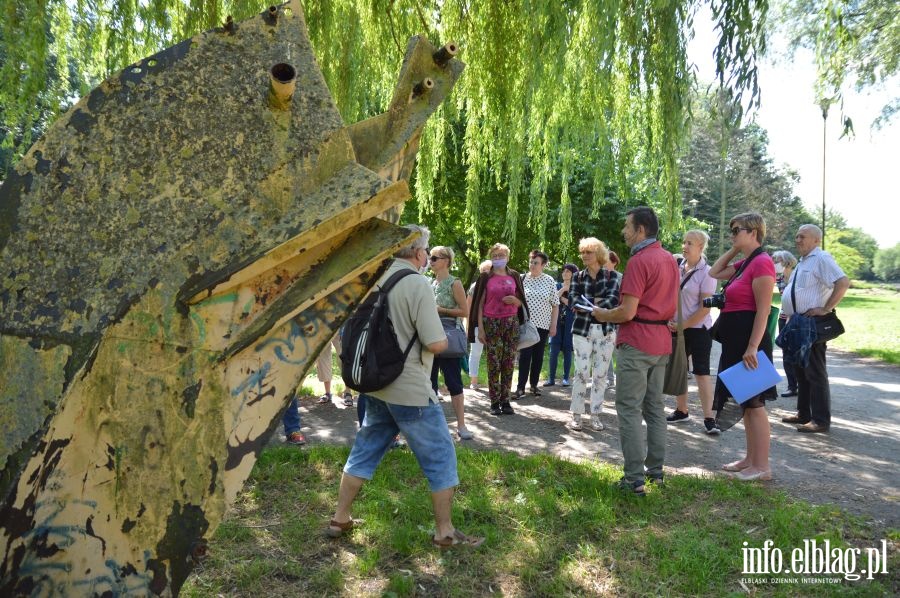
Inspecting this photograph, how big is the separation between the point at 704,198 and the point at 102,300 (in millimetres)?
48205

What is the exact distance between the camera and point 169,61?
209 cm

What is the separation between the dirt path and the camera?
492 centimetres

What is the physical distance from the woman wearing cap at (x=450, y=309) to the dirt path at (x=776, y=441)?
0.39 metres

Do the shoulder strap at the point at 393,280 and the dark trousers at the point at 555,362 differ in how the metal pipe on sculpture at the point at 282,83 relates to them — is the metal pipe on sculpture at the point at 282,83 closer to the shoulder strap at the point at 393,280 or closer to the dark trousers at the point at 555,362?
the shoulder strap at the point at 393,280

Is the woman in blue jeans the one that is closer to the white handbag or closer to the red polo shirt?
the white handbag

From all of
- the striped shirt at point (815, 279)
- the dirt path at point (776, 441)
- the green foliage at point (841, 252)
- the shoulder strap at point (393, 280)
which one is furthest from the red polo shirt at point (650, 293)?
the green foliage at point (841, 252)

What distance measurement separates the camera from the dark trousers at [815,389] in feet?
21.4

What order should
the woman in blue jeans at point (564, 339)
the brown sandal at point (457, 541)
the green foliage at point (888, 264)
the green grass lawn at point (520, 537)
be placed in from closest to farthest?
the green grass lawn at point (520, 537), the brown sandal at point (457, 541), the woman in blue jeans at point (564, 339), the green foliage at point (888, 264)

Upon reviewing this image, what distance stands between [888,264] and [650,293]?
5611 inches

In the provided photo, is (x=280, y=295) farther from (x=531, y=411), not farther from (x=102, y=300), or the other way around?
(x=531, y=411)

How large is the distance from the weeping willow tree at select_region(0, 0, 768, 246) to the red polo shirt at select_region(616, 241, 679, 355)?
2.36 ft

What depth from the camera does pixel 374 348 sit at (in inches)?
145

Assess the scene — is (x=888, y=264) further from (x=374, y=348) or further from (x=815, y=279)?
(x=374, y=348)

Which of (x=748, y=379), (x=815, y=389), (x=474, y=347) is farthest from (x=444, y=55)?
(x=474, y=347)
